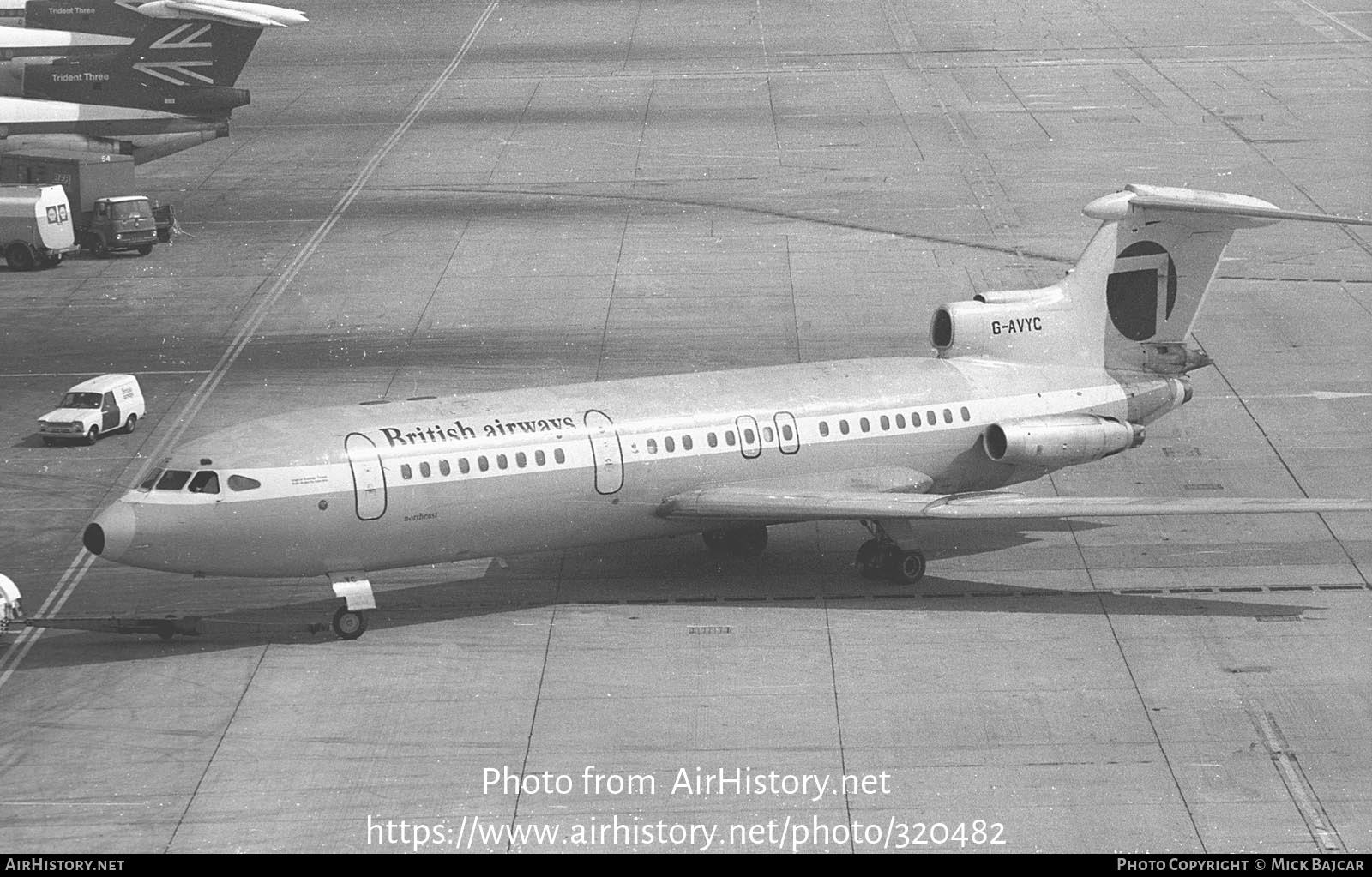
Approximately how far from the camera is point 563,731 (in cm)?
2783

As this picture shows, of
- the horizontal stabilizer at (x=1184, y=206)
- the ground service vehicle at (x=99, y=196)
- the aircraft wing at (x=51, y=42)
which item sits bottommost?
the ground service vehicle at (x=99, y=196)

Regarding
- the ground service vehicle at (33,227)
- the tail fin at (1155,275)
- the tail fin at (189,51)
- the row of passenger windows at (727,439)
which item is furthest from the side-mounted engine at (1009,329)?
the tail fin at (189,51)

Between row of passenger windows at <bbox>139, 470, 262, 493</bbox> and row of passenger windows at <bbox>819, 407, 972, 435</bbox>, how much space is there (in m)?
9.88

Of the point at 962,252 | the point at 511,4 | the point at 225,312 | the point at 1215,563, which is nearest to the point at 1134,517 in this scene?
the point at 1215,563

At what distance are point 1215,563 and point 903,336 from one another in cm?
1520

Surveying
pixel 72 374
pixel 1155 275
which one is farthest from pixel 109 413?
pixel 1155 275

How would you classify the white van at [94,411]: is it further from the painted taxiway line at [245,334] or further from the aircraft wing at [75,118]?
the aircraft wing at [75,118]

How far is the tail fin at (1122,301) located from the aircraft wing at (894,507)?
407cm

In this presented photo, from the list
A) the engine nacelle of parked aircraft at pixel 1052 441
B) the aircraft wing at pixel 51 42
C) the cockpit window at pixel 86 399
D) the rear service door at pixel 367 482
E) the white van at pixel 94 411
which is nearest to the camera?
the rear service door at pixel 367 482

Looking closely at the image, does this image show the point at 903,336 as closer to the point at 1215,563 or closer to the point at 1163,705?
the point at 1215,563

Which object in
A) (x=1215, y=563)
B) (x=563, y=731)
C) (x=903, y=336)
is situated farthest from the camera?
(x=903, y=336)

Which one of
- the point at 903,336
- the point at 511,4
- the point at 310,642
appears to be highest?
the point at 310,642

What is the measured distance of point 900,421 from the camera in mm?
34281

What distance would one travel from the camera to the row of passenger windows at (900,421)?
33938mm
